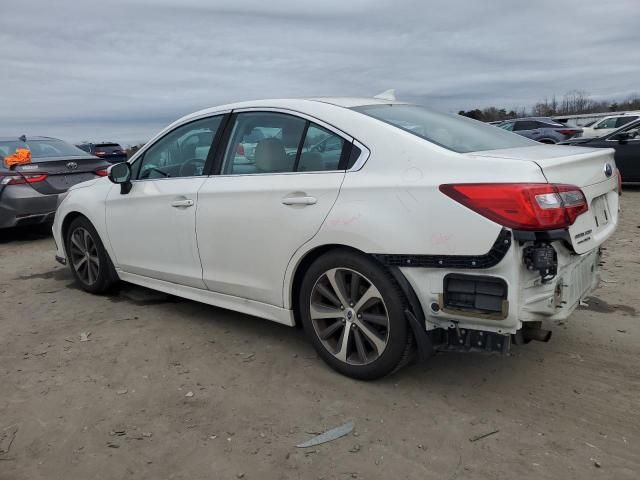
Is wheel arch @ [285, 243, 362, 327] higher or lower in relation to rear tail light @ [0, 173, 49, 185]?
lower

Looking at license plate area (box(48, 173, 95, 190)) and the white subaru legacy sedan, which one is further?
license plate area (box(48, 173, 95, 190))

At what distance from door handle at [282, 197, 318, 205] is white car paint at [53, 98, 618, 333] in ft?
0.05

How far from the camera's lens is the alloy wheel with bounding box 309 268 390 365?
3.14 meters

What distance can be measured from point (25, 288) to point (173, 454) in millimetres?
3803

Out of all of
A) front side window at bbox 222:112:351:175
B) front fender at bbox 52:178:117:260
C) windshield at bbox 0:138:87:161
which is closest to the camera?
front side window at bbox 222:112:351:175

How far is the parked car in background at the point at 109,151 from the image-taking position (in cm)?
2141

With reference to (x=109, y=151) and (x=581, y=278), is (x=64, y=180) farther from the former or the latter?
(x=109, y=151)

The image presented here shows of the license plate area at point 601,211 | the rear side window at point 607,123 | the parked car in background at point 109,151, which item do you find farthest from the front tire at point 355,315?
the rear side window at point 607,123

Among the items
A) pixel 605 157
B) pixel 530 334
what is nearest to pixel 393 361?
pixel 530 334

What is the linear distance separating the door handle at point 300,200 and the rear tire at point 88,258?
2333 millimetres

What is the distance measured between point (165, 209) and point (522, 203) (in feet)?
8.59

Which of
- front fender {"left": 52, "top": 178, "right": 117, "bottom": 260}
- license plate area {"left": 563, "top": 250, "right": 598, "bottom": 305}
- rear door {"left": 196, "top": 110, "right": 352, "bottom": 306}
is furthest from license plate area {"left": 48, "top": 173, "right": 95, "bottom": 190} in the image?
license plate area {"left": 563, "top": 250, "right": 598, "bottom": 305}

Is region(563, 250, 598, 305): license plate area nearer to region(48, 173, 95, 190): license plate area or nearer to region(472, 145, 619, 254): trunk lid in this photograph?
region(472, 145, 619, 254): trunk lid

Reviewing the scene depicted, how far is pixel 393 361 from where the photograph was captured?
309cm
